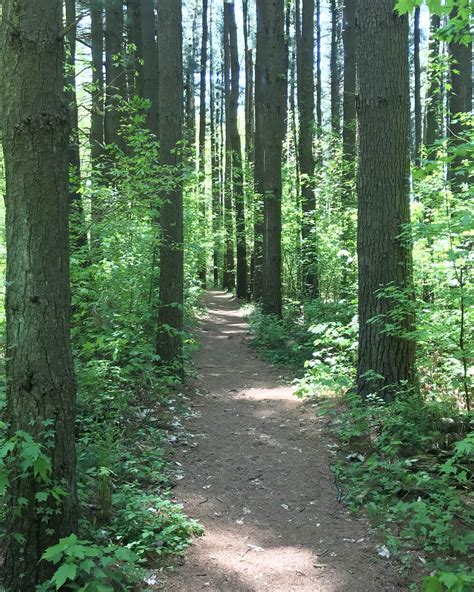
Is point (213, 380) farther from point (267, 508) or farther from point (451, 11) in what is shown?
point (451, 11)

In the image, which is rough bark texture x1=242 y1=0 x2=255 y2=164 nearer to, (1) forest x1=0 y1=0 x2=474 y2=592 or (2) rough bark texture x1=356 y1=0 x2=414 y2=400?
(1) forest x1=0 y1=0 x2=474 y2=592

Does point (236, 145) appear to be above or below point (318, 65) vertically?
below

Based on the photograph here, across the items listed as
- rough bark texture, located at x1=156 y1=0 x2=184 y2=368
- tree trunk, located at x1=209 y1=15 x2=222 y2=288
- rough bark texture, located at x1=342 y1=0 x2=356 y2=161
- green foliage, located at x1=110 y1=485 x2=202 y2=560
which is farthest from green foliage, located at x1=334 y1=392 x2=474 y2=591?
tree trunk, located at x1=209 y1=15 x2=222 y2=288

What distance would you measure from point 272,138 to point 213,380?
694 cm

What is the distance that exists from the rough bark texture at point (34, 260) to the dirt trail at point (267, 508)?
985mm

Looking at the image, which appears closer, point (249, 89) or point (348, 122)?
point (348, 122)

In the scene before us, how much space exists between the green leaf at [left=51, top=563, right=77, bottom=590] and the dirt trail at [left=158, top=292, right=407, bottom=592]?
0.89m

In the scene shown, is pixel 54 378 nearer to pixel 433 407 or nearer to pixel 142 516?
pixel 142 516

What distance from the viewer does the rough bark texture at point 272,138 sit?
1289cm

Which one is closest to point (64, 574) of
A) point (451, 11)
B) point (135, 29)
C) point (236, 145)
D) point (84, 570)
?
point (84, 570)

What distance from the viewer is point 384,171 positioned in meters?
6.07

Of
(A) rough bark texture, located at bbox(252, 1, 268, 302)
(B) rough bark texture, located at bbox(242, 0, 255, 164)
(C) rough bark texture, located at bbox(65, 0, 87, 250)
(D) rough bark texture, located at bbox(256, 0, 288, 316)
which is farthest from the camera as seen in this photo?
(B) rough bark texture, located at bbox(242, 0, 255, 164)

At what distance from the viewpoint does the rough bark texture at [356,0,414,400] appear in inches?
236

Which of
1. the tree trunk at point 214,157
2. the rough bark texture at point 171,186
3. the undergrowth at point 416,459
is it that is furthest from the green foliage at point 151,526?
the tree trunk at point 214,157
